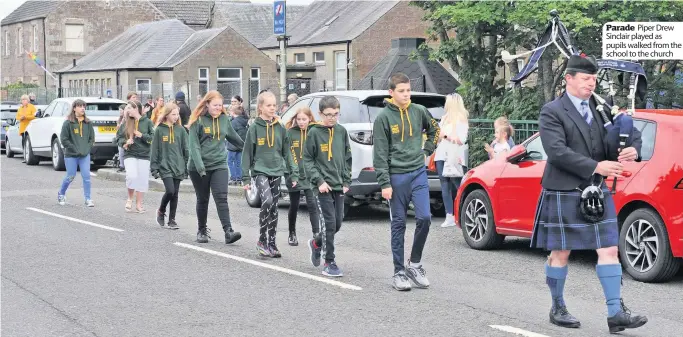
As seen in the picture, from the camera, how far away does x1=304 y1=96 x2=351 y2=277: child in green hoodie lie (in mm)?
10250

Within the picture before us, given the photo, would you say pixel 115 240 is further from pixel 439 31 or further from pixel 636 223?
pixel 439 31

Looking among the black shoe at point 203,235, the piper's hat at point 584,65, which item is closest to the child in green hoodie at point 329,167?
the black shoe at point 203,235

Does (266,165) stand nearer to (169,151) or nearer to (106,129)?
(169,151)

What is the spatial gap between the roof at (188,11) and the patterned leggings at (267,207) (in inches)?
2248

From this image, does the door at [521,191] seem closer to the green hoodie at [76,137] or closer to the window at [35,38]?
the green hoodie at [76,137]

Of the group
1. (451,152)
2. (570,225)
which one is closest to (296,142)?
(451,152)

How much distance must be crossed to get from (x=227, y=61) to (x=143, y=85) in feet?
14.0

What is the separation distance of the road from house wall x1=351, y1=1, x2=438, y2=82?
34186 millimetres

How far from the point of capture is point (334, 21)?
170ft

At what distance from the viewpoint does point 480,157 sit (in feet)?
57.5

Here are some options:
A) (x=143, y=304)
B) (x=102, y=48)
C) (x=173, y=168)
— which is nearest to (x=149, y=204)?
(x=173, y=168)

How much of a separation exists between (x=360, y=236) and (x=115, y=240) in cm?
299

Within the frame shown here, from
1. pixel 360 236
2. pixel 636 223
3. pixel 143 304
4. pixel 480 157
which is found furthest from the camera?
pixel 480 157

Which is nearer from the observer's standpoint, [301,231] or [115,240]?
[115,240]
